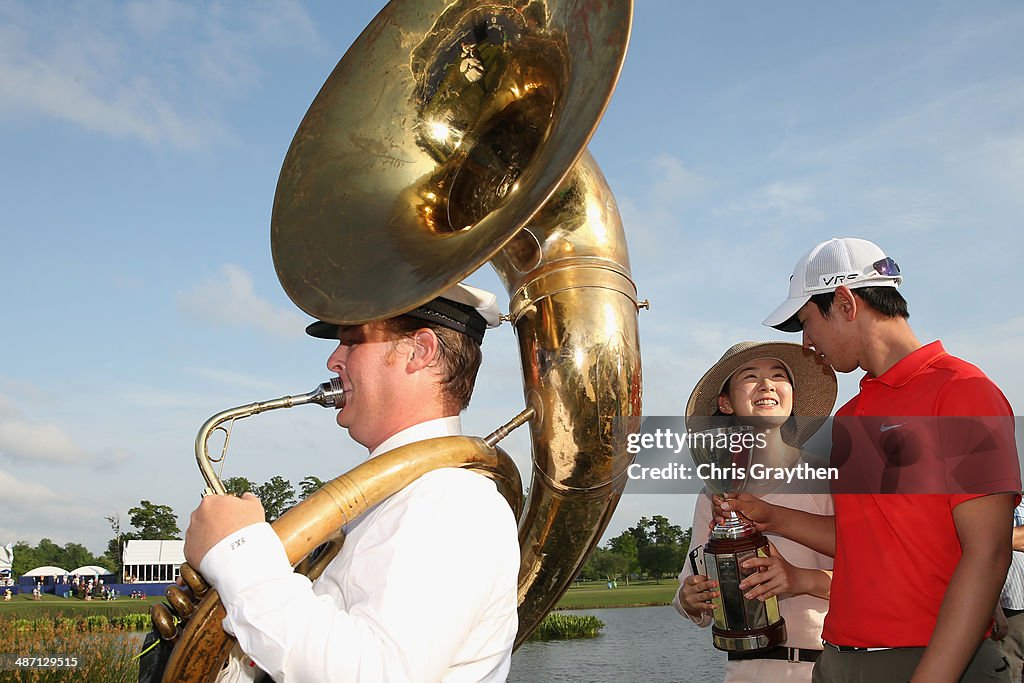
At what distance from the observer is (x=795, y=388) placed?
346cm

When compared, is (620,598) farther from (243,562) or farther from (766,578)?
(243,562)

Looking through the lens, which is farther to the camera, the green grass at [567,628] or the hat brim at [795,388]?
the green grass at [567,628]

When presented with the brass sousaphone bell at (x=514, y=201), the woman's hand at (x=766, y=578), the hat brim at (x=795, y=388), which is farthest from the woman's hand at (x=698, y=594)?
the hat brim at (x=795, y=388)

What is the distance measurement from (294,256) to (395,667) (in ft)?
3.74

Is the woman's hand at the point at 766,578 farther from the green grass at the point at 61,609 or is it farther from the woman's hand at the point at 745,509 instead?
the green grass at the point at 61,609

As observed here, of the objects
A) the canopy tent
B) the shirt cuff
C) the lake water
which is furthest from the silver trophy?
the canopy tent

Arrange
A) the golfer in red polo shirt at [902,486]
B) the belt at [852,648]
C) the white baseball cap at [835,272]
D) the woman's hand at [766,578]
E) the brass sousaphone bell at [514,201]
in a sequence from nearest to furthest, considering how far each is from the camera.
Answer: the golfer in red polo shirt at [902,486] → the brass sousaphone bell at [514,201] → the belt at [852,648] → the white baseball cap at [835,272] → the woman's hand at [766,578]

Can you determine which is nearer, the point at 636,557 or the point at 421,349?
the point at 421,349

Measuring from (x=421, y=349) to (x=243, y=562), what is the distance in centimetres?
69

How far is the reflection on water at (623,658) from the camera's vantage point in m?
13.5

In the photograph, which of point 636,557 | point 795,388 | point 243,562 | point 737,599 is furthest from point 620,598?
point 243,562

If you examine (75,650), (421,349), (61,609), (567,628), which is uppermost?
(421,349)

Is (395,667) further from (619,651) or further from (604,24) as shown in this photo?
(619,651)

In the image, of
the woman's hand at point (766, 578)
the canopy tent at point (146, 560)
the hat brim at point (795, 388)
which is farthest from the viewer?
the canopy tent at point (146, 560)
